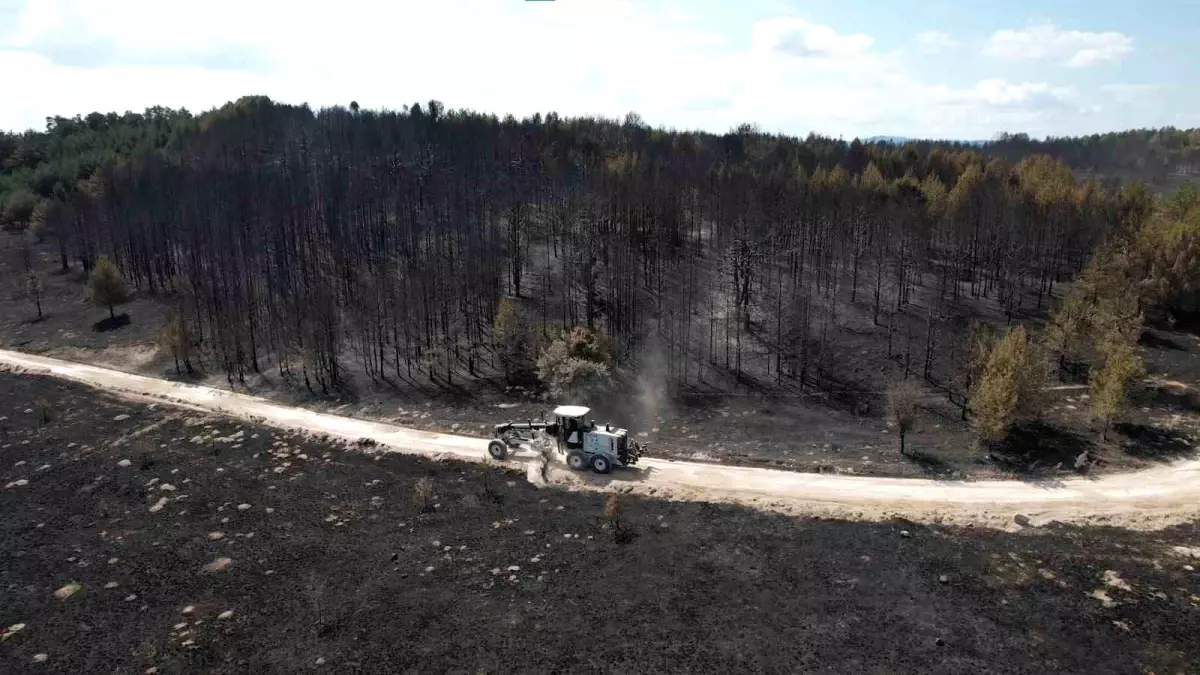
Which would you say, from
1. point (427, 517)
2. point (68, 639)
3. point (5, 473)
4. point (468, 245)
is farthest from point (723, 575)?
point (468, 245)

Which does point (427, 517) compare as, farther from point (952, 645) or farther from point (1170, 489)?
point (1170, 489)

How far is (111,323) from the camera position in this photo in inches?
3231

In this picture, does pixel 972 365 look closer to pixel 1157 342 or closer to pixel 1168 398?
pixel 1168 398

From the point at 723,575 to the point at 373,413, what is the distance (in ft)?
107

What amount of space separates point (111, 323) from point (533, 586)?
Answer: 76487 millimetres

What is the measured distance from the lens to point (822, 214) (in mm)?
90875

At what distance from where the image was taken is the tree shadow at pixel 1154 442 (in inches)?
1635

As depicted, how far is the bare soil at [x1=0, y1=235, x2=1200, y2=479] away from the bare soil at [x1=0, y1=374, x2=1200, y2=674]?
27.4ft

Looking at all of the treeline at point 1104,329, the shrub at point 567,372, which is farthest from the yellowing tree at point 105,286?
the treeline at point 1104,329

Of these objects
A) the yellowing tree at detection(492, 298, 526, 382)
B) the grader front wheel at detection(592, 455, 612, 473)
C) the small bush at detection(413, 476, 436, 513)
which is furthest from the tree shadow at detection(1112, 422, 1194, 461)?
the yellowing tree at detection(492, 298, 526, 382)

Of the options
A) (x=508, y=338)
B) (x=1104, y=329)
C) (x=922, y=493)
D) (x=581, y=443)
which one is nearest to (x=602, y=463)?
(x=581, y=443)

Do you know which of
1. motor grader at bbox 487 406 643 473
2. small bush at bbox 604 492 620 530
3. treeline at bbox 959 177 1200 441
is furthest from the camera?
treeline at bbox 959 177 1200 441

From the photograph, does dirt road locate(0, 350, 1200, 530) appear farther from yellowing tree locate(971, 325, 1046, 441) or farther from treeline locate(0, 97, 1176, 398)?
treeline locate(0, 97, 1176, 398)

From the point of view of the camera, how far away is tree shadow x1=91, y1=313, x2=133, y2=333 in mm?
80363
